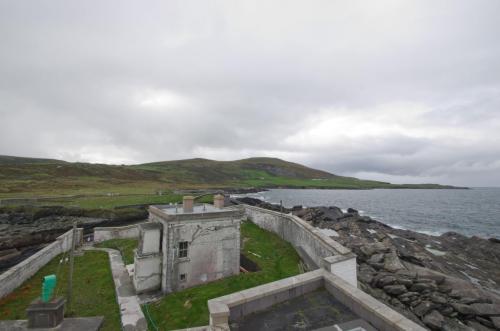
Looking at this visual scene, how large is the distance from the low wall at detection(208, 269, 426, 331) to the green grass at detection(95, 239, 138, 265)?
15944mm

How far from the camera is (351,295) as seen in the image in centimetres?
762

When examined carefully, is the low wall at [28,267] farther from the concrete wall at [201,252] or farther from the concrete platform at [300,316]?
the concrete platform at [300,316]

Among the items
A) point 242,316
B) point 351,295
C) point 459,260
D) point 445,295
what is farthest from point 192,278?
point 459,260

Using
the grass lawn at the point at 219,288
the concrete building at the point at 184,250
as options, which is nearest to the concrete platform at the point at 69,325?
the grass lawn at the point at 219,288

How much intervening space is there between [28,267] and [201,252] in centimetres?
1201

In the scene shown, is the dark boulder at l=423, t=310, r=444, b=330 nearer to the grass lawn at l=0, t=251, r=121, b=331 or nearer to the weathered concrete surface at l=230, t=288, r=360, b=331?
the weathered concrete surface at l=230, t=288, r=360, b=331

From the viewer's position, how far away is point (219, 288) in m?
14.2

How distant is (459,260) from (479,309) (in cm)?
1903

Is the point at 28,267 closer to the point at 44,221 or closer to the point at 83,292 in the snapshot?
the point at 83,292

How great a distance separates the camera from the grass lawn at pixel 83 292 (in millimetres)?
12922

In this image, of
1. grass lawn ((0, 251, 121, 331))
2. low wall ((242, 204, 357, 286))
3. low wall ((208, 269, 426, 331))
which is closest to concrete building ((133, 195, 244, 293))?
grass lawn ((0, 251, 121, 331))

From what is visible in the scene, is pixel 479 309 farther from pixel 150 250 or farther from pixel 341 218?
pixel 341 218

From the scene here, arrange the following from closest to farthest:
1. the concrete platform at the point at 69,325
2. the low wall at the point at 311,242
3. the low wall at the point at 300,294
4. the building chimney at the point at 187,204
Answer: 1. the concrete platform at the point at 69,325
2. the low wall at the point at 300,294
3. the low wall at the point at 311,242
4. the building chimney at the point at 187,204

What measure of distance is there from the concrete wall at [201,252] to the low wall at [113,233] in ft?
50.9
